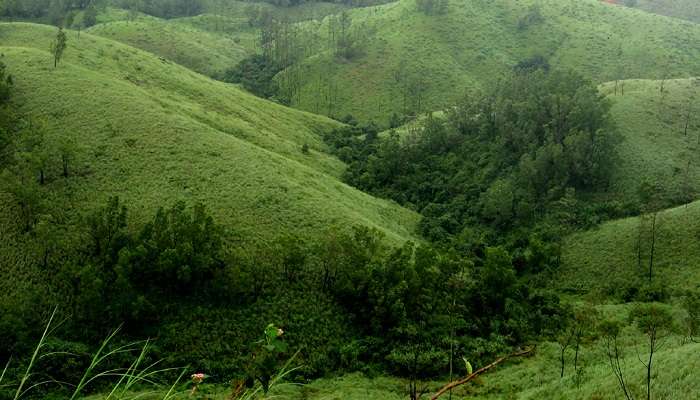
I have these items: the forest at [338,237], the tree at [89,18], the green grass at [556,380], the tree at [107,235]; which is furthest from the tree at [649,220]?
the tree at [89,18]

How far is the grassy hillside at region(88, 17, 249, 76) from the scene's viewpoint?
6137 inches

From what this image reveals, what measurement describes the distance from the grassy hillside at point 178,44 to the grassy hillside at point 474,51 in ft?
98.0

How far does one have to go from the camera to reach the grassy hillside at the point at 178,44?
156 metres

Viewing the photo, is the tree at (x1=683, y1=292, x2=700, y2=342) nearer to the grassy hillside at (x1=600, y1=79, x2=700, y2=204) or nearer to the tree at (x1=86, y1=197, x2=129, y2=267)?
→ the grassy hillside at (x1=600, y1=79, x2=700, y2=204)

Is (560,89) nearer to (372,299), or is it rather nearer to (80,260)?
(372,299)

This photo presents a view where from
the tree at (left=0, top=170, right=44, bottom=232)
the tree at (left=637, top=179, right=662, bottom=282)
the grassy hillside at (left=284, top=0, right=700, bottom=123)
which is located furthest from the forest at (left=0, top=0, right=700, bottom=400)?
the grassy hillside at (left=284, top=0, right=700, bottom=123)

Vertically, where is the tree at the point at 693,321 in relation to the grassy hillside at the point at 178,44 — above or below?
below

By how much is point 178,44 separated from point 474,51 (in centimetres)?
9509

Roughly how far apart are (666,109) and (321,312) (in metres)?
76.0

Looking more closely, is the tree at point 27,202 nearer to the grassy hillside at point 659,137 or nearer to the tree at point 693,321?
the tree at point 693,321

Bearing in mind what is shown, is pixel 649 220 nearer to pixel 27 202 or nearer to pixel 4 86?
pixel 27 202

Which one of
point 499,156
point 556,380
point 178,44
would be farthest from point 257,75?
point 556,380

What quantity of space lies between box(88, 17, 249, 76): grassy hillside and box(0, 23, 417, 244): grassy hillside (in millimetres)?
64414

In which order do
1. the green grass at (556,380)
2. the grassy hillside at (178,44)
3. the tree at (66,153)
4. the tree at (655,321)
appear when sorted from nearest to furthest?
the green grass at (556,380)
the tree at (655,321)
the tree at (66,153)
the grassy hillside at (178,44)
